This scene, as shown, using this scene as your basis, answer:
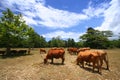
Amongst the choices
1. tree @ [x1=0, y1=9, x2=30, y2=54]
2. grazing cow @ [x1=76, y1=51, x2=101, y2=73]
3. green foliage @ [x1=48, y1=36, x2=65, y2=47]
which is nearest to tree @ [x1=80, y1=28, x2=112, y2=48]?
green foliage @ [x1=48, y1=36, x2=65, y2=47]

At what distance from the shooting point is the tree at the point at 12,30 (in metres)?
37.8

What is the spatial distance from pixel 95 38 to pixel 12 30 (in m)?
55.0

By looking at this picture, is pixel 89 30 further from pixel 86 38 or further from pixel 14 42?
pixel 14 42

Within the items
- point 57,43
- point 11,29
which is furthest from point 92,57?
point 57,43

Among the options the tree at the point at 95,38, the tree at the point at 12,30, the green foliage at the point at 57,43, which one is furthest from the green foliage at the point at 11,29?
the green foliage at the point at 57,43

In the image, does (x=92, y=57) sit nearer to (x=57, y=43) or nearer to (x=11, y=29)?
(x=11, y=29)

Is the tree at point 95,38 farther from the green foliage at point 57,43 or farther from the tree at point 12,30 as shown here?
the tree at point 12,30

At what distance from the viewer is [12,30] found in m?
38.2

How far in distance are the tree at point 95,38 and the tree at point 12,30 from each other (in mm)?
50733

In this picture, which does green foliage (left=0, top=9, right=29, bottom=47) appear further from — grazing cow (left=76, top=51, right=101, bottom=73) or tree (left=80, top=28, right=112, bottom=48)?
tree (left=80, top=28, right=112, bottom=48)

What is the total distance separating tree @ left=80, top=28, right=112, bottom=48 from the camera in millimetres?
85125

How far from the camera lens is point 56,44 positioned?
389 feet

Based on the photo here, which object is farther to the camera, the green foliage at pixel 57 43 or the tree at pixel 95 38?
the green foliage at pixel 57 43

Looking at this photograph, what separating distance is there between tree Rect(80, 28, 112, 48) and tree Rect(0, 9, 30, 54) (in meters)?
50.7
